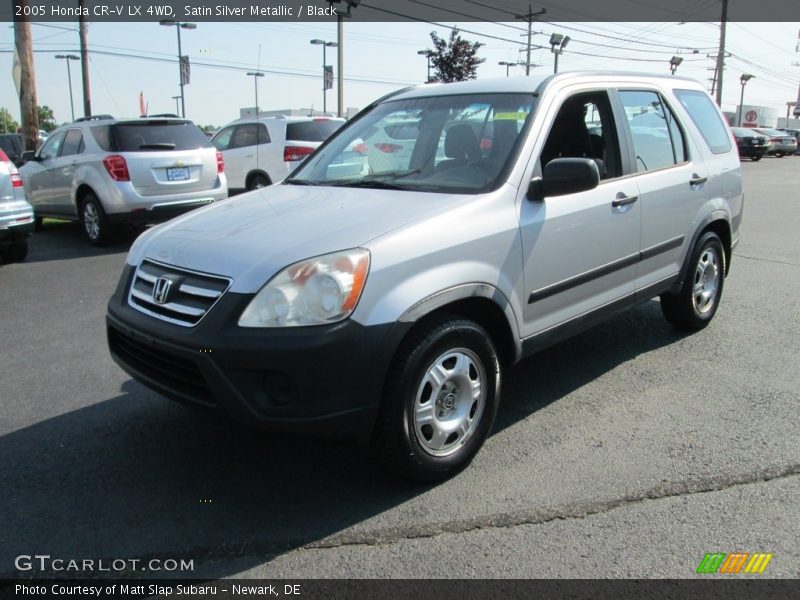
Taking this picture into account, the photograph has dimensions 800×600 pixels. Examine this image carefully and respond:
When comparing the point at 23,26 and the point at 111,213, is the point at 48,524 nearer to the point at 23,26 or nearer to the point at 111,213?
the point at 111,213

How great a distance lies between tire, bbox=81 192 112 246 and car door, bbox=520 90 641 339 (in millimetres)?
7192

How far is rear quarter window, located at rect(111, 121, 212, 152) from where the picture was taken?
9328 millimetres

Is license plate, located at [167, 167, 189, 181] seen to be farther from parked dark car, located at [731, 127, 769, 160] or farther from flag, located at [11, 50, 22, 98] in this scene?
parked dark car, located at [731, 127, 769, 160]

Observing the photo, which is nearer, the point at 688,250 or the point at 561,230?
the point at 561,230

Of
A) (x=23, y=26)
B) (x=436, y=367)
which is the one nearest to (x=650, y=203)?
(x=436, y=367)

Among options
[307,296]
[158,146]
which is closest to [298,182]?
[307,296]

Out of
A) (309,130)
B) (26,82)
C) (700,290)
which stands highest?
(26,82)

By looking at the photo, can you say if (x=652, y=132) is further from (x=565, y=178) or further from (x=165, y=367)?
(x=165, y=367)

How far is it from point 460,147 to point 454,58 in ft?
109

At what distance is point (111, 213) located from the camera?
9242mm

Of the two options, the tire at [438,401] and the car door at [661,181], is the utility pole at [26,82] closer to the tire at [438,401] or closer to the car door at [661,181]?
the car door at [661,181]

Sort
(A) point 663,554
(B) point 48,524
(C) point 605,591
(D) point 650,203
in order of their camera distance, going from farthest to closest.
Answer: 1. (D) point 650,203
2. (B) point 48,524
3. (A) point 663,554
4. (C) point 605,591

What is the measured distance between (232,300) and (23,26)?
1504 centimetres

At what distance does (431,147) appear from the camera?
12.9 ft
